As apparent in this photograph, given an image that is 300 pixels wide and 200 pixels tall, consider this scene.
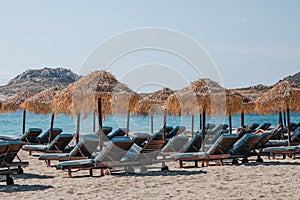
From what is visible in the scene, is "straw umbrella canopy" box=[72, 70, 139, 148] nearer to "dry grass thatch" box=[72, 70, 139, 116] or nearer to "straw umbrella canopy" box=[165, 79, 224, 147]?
"dry grass thatch" box=[72, 70, 139, 116]

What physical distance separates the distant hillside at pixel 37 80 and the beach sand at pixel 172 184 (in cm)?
3584

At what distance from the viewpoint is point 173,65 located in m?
15.4

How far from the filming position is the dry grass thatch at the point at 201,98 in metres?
10.8

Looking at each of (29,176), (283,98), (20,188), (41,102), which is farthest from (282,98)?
(41,102)

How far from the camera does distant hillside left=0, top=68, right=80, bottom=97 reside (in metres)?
47.3

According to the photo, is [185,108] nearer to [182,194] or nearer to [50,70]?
[182,194]

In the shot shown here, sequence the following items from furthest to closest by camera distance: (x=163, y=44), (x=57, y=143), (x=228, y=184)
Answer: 1. (x=163, y=44)
2. (x=57, y=143)
3. (x=228, y=184)

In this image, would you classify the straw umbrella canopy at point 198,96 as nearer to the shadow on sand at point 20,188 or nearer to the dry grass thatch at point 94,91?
the dry grass thatch at point 94,91

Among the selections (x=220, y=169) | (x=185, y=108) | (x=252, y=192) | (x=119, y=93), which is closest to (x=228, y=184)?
(x=252, y=192)

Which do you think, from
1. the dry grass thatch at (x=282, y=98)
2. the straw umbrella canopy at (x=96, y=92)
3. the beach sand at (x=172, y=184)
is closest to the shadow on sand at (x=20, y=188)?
the beach sand at (x=172, y=184)

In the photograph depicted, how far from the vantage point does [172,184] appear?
7.66 meters

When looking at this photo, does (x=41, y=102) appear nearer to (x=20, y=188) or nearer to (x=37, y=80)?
(x=20, y=188)

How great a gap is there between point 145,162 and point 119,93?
5.30 feet

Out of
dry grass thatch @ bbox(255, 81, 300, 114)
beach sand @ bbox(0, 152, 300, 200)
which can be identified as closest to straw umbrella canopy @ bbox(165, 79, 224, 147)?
dry grass thatch @ bbox(255, 81, 300, 114)
